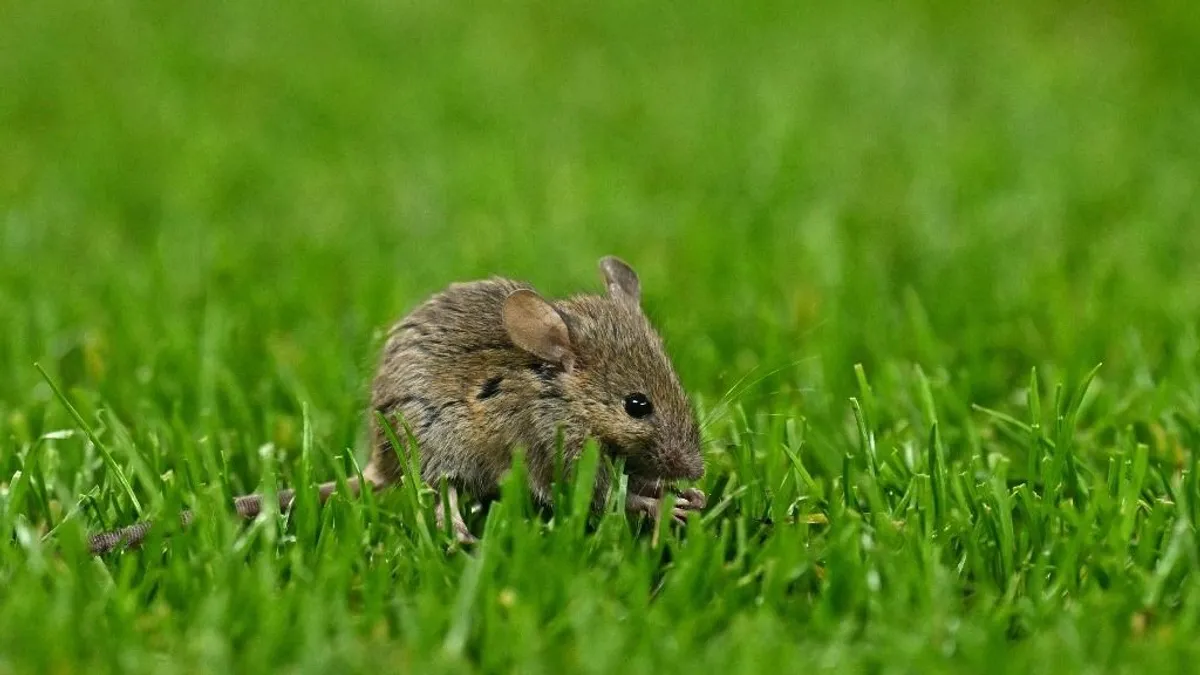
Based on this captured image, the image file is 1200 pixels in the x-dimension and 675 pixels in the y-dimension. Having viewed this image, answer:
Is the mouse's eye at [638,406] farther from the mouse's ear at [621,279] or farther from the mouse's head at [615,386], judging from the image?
the mouse's ear at [621,279]

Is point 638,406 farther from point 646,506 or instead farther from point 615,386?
point 646,506

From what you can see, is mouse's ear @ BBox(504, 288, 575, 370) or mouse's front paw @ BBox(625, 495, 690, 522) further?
mouse's ear @ BBox(504, 288, 575, 370)

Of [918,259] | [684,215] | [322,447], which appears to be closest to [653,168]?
[684,215]

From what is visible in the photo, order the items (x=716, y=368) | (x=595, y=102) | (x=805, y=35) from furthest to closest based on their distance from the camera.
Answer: (x=805, y=35) → (x=595, y=102) → (x=716, y=368)

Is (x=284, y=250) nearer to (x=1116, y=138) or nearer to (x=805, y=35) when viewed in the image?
(x=1116, y=138)

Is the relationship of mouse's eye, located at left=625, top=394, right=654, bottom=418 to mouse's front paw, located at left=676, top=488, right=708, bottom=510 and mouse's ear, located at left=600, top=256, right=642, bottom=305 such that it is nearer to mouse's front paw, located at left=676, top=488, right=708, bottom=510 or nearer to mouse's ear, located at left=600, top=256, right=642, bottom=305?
mouse's front paw, located at left=676, top=488, right=708, bottom=510

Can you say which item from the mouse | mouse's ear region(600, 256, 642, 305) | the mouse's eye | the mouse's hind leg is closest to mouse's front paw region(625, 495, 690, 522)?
the mouse

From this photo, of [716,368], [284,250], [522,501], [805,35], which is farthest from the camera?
[805,35]

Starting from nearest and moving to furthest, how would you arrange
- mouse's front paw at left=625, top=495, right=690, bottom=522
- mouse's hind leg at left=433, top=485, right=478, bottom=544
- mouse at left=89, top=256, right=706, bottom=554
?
mouse's hind leg at left=433, top=485, right=478, bottom=544
mouse's front paw at left=625, top=495, right=690, bottom=522
mouse at left=89, top=256, right=706, bottom=554
